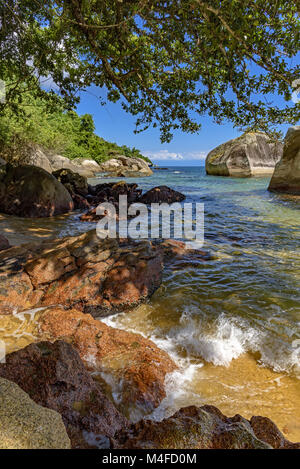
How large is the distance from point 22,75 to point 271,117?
7155 millimetres

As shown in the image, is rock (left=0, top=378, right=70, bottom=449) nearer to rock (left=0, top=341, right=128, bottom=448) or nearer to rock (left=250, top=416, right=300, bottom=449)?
rock (left=0, top=341, right=128, bottom=448)

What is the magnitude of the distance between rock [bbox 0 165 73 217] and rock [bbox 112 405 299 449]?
9.14m

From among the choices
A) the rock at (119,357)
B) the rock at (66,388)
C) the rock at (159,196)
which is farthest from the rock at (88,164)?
the rock at (66,388)

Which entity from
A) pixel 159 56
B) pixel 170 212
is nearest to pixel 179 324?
pixel 159 56

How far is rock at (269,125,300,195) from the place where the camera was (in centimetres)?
1561

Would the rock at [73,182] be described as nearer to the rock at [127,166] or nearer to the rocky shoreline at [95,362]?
the rocky shoreline at [95,362]

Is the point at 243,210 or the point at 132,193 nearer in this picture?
the point at 243,210

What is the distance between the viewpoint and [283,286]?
4.30 m

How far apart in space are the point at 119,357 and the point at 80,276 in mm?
1502

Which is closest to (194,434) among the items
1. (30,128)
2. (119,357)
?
(119,357)

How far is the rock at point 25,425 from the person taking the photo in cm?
96

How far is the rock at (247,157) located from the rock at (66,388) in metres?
33.7

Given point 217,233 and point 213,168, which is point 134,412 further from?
point 213,168
